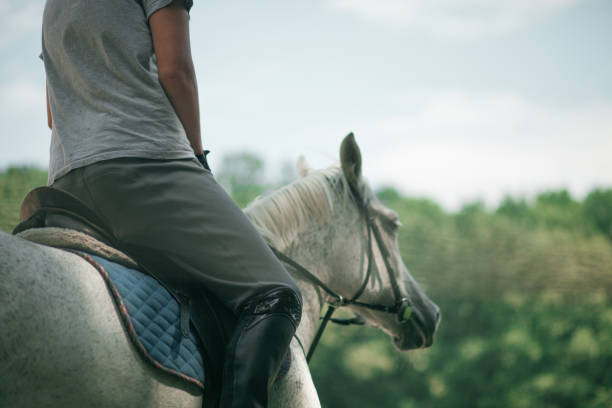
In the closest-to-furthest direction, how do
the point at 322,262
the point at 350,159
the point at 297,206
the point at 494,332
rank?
the point at 297,206 → the point at 322,262 → the point at 350,159 → the point at 494,332

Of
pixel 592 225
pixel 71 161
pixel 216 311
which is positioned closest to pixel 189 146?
pixel 71 161

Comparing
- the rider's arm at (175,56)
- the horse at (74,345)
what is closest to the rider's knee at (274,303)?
the horse at (74,345)

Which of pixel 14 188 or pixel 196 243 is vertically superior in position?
pixel 196 243

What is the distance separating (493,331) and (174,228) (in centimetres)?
2563

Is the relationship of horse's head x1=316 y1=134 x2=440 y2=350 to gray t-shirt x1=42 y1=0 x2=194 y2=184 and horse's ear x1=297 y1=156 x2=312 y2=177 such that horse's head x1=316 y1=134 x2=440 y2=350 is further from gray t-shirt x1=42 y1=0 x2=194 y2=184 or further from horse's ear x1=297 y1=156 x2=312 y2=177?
gray t-shirt x1=42 y1=0 x2=194 y2=184

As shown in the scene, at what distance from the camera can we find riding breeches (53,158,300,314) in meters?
1.93

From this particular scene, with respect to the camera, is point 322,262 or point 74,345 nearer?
point 74,345

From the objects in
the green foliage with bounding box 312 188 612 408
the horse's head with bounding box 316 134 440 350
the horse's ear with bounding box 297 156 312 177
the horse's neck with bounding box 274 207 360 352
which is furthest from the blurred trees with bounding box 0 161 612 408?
the horse's neck with bounding box 274 207 360 352

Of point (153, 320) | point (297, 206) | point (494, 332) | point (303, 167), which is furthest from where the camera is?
point (494, 332)

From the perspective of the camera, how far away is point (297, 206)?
3.04m

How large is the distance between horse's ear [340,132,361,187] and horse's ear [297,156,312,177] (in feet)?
1.52

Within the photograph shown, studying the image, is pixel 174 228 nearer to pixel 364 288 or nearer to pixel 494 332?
pixel 364 288

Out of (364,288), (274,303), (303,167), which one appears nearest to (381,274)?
(364,288)

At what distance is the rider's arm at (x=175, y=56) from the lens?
2008mm
